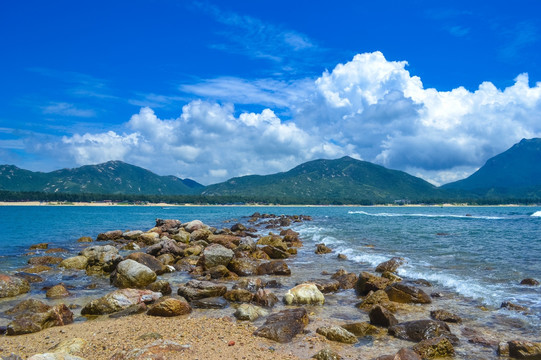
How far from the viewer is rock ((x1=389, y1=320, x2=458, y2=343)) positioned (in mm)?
8562

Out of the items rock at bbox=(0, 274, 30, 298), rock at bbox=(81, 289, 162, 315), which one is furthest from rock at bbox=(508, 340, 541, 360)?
rock at bbox=(0, 274, 30, 298)

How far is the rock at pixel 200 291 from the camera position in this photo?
40.7 feet

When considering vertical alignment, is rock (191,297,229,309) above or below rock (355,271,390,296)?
A: below

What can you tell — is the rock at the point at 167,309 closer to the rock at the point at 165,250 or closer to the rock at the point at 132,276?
the rock at the point at 132,276

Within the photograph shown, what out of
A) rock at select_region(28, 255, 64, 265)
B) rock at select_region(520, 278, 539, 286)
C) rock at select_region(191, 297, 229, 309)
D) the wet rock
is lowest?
rock at select_region(28, 255, 64, 265)

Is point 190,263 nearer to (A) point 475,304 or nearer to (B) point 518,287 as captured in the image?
(A) point 475,304

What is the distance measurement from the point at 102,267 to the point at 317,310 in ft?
42.0

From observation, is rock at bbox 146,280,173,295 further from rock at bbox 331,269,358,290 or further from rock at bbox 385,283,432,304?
rock at bbox 385,283,432,304

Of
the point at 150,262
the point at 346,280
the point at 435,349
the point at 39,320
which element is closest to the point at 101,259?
the point at 150,262

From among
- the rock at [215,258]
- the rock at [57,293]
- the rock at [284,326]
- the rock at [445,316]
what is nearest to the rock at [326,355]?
the rock at [284,326]

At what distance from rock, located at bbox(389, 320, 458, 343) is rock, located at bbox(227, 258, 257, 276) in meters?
9.80

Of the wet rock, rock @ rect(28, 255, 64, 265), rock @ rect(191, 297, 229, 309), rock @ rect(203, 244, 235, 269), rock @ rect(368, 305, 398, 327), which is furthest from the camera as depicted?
rock @ rect(28, 255, 64, 265)

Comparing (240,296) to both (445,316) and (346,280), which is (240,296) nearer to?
(346,280)

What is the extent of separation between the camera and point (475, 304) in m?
11.5
